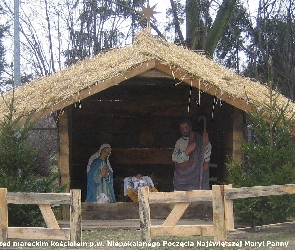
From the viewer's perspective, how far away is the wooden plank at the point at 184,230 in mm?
7848

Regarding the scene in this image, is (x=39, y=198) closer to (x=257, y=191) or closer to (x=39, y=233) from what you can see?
(x=39, y=233)

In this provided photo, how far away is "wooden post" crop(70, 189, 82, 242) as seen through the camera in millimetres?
7809

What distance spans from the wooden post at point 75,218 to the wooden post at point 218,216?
6.26ft

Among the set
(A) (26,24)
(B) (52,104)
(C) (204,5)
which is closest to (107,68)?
(B) (52,104)

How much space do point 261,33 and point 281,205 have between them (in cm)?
1913

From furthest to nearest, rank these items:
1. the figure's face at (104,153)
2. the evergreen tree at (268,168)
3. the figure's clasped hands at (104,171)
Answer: the figure's face at (104,153), the figure's clasped hands at (104,171), the evergreen tree at (268,168)

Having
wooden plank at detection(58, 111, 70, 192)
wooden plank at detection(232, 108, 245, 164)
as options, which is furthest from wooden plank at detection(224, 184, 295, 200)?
wooden plank at detection(58, 111, 70, 192)

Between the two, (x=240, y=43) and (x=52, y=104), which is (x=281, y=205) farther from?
(x=240, y=43)

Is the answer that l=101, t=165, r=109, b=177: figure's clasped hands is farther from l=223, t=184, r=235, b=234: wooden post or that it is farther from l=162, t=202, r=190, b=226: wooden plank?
l=223, t=184, r=235, b=234: wooden post

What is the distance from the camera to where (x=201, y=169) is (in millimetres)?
12023

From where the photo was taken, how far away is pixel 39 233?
792cm

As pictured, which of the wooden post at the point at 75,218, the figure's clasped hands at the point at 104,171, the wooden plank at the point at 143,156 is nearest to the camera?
the wooden post at the point at 75,218

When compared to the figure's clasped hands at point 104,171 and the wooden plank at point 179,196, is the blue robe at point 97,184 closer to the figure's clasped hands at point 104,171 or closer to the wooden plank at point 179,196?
the figure's clasped hands at point 104,171

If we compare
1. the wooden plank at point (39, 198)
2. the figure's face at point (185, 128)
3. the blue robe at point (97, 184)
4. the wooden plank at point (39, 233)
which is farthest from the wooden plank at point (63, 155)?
the figure's face at point (185, 128)
